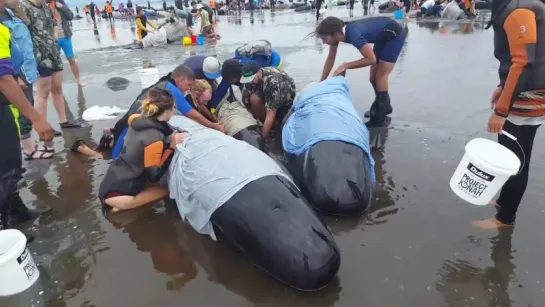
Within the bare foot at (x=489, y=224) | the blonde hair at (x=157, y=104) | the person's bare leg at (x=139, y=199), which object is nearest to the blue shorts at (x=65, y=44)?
the blonde hair at (x=157, y=104)

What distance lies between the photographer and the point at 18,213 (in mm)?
3955

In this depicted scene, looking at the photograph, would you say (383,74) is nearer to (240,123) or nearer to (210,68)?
(240,123)

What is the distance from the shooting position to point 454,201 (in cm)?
407

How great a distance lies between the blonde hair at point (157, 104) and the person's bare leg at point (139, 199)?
0.83 meters

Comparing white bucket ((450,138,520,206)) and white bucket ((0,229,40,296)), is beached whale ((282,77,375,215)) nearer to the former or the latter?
white bucket ((450,138,520,206))

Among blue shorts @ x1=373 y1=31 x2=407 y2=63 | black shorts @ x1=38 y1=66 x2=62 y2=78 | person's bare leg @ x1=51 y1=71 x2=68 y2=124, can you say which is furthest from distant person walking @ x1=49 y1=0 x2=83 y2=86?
blue shorts @ x1=373 y1=31 x2=407 y2=63

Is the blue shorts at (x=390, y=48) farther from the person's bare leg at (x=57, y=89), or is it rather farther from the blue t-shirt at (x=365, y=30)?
the person's bare leg at (x=57, y=89)

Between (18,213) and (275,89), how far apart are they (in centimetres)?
325

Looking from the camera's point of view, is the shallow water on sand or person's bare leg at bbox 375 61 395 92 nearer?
the shallow water on sand

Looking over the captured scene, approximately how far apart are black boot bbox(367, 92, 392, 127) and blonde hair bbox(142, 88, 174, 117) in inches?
131

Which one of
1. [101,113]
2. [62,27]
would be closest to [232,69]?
[101,113]

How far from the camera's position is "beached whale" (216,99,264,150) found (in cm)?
511

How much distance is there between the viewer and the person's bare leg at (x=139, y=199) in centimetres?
409

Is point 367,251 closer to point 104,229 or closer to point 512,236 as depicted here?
point 512,236
